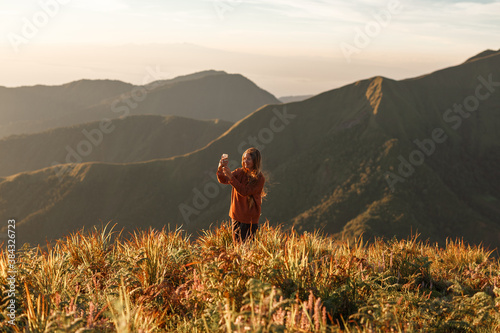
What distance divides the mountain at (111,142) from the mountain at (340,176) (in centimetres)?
3895

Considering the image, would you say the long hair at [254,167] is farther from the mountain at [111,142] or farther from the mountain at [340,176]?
the mountain at [111,142]

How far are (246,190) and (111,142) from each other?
11109 centimetres

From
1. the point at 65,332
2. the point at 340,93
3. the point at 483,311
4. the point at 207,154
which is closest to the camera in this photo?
the point at 65,332

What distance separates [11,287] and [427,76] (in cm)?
8506

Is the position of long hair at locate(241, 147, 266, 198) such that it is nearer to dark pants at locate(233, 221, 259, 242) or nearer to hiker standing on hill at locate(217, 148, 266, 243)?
hiker standing on hill at locate(217, 148, 266, 243)

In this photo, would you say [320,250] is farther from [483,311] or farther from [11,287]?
[11,287]

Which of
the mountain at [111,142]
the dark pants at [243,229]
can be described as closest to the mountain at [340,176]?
the dark pants at [243,229]

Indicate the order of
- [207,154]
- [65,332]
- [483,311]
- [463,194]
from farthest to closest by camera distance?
[207,154], [463,194], [483,311], [65,332]

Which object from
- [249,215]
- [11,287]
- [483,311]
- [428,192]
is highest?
[249,215]

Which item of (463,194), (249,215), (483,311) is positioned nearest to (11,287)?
(249,215)

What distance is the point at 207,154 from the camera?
64.1 meters

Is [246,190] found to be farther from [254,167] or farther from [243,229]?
[243,229]

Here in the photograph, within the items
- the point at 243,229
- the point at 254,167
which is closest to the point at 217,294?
the point at 243,229

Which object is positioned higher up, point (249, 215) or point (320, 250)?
point (249, 215)
